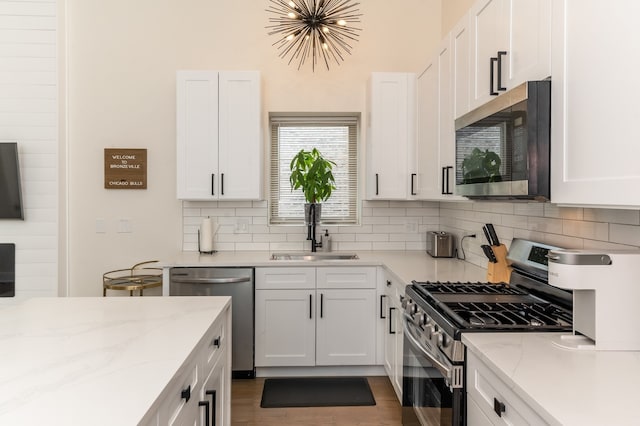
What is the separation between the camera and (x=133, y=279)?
3932 mm

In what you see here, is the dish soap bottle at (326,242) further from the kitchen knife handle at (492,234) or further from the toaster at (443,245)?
the kitchen knife handle at (492,234)

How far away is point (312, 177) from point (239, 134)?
0.68 m

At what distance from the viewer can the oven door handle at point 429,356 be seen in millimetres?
1784

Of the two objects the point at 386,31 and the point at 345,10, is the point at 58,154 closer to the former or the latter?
the point at 345,10

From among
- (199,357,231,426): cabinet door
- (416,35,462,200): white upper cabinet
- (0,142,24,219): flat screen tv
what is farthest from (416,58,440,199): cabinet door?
(0,142,24,219): flat screen tv

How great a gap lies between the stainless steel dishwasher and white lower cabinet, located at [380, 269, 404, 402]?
0.99 meters

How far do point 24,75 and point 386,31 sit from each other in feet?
10.0

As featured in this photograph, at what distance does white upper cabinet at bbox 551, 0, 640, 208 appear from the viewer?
4.27 feet

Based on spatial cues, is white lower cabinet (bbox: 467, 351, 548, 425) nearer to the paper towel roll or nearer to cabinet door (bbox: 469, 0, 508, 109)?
cabinet door (bbox: 469, 0, 508, 109)

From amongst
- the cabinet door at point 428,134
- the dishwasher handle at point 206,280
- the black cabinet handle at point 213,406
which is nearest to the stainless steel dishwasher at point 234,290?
the dishwasher handle at point 206,280

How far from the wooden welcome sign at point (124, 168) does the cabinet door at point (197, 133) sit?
50cm

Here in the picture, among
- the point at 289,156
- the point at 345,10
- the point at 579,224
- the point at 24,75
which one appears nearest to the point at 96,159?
the point at 24,75

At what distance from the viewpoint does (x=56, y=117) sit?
3893 millimetres

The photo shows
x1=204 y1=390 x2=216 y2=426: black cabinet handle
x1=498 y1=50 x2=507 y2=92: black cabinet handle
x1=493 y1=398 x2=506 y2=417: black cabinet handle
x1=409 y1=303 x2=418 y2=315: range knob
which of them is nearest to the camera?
x1=493 y1=398 x2=506 y2=417: black cabinet handle
